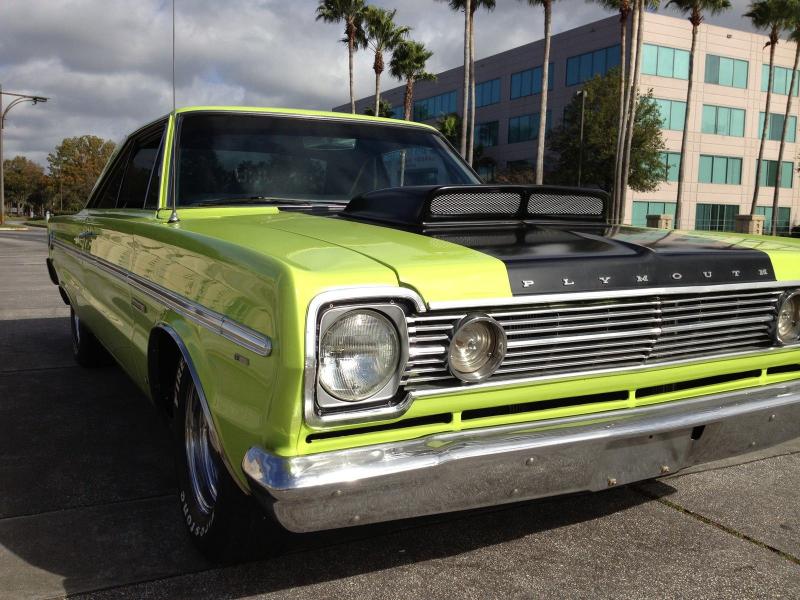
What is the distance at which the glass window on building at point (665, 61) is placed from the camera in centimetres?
4050

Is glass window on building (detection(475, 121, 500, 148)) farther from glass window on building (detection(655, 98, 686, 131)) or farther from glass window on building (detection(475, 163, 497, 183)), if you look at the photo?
glass window on building (detection(655, 98, 686, 131))

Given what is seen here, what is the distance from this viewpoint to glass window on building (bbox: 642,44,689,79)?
40500 millimetres

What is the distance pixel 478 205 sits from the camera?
2721 millimetres

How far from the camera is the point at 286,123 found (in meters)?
3.62

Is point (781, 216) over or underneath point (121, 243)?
underneath

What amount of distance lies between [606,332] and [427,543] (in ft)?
3.31

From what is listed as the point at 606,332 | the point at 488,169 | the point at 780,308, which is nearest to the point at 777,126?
the point at 488,169

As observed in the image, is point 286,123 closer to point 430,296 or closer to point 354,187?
point 354,187

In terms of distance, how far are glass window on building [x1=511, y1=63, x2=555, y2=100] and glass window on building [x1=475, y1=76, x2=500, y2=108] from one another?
1.55 metres

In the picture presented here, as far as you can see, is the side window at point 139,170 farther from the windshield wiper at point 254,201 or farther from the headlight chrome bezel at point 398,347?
the headlight chrome bezel at point 398,347

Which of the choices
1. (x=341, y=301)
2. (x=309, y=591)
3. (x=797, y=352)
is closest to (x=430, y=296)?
(x=341, y=301)

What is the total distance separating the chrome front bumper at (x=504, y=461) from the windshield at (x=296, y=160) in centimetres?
174

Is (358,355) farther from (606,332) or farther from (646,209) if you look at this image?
(646,209)

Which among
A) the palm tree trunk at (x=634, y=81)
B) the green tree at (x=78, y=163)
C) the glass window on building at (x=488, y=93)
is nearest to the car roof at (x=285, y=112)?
the palm tree trunk at (x=634, y=81)
